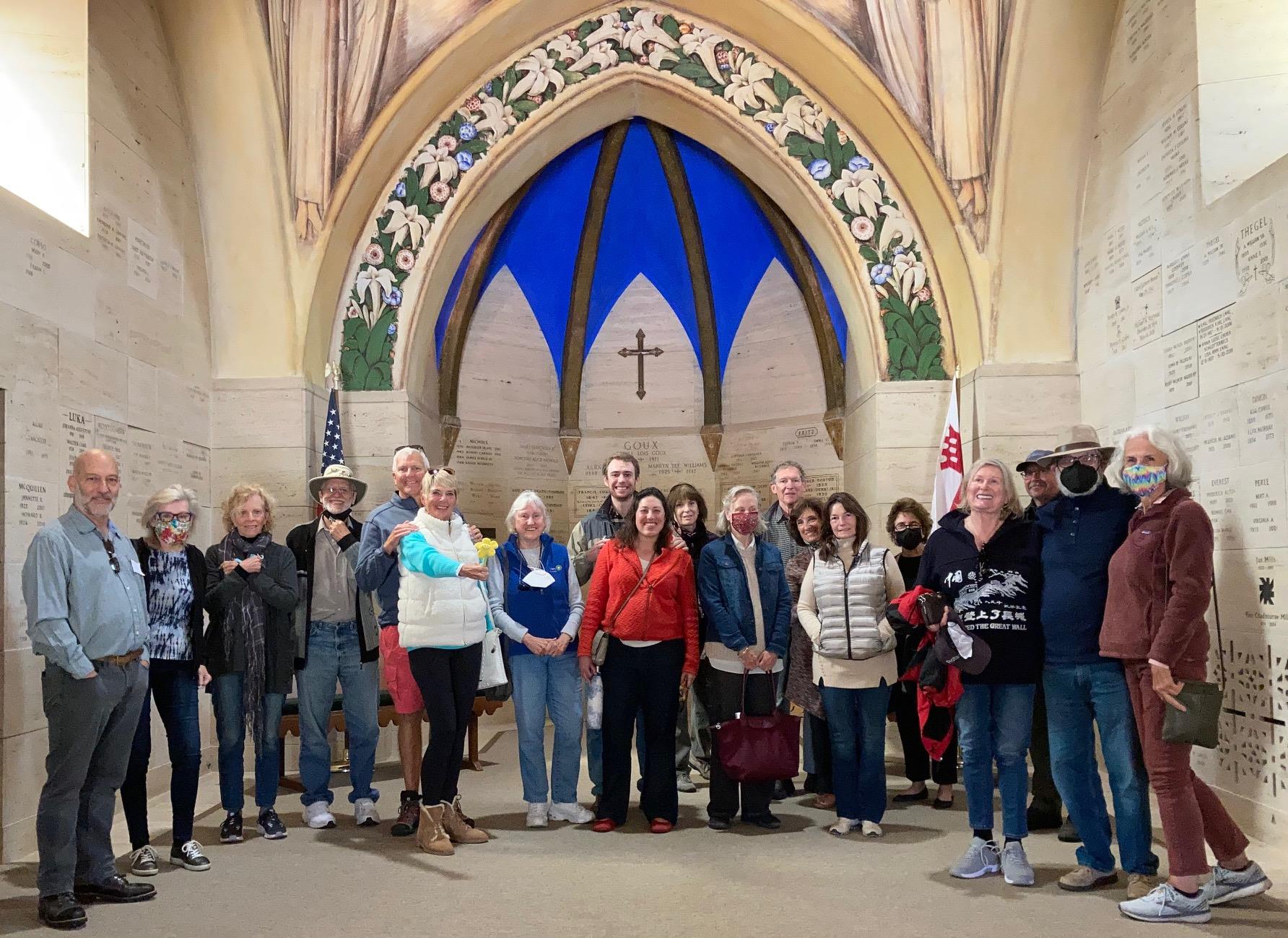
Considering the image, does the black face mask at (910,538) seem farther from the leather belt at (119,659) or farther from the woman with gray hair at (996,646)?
the leather belt at (119,659)

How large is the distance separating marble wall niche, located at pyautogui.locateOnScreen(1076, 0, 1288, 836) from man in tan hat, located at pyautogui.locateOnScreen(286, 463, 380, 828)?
3.33 m

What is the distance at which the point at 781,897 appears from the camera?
3297mm

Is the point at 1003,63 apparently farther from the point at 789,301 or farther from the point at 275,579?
the point at 275,579

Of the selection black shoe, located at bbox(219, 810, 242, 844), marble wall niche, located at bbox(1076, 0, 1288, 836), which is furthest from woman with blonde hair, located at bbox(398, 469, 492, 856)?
marble wall niche, located at bbox(1076, 0, 1288, 836)

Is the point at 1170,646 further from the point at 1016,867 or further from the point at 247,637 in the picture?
the point at 247,637

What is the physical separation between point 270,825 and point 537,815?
3.30 ft

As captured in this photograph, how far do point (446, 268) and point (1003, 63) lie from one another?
3.53m

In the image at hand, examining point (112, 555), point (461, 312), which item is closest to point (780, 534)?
point (112, 555)

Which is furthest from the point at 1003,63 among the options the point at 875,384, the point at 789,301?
the point at 789,301

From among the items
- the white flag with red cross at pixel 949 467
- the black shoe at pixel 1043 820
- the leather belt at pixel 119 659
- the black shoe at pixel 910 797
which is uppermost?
the white flag with red cross at pixel 949 467

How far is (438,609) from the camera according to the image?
3809 mm

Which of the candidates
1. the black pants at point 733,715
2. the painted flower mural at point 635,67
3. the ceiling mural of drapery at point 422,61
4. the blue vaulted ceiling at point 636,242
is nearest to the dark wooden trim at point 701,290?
the blue vaulted ceiling at point 636,242

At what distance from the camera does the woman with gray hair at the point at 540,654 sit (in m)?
4.24

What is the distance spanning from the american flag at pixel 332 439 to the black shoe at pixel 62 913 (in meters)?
3.34
